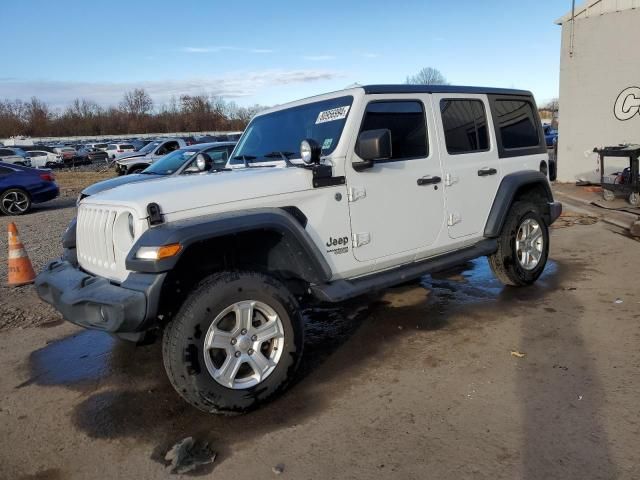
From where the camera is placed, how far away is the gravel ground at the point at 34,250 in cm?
541

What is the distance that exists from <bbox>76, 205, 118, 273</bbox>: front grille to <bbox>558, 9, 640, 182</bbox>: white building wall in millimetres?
13124

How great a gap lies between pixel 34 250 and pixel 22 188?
6.19 m

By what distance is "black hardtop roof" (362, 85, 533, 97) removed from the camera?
13.3 feet

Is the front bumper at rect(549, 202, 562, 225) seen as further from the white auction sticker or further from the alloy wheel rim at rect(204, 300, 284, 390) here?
the alloy wheel rim at rect(204, 300, 284, 390)

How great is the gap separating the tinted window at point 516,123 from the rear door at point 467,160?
241 mm

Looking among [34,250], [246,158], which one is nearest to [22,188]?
[34,250]

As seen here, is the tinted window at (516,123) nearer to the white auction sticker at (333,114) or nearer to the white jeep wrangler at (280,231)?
the white jeep wrangler at (280,231)

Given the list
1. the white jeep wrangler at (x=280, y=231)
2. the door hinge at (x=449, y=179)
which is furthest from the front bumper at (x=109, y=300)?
the door hinge at (x=449, y=179)

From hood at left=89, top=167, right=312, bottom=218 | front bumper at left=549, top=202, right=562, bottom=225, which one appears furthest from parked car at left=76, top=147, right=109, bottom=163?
hood at left=89, top=167, right=312, bottom=218

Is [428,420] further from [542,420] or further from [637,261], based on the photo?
[637,261]

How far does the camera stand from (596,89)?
13.4 m

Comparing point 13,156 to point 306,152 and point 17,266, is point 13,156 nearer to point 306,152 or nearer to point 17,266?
point 17,266

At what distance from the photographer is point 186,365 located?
301 cm

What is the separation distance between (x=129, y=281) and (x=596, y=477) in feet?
8.85
